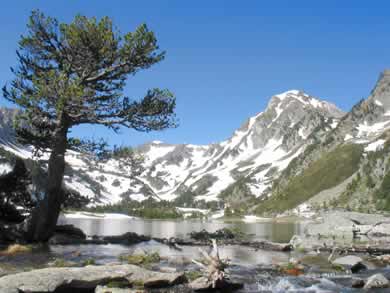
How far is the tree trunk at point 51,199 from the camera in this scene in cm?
3388

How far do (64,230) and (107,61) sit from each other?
798 inches

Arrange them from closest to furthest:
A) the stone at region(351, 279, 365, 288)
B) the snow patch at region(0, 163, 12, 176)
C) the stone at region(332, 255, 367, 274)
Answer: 1. the stone at region(351, 279, 365, 288)
2. the stone at region(332, 255, 367, 274)
3. the snow patch at region(0, 163, 12, 176)

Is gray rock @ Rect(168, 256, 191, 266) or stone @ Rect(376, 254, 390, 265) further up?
stone @ Rect(376, 254, 390, 265)

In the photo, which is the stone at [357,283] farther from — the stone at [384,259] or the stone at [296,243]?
the stone at [296,243]

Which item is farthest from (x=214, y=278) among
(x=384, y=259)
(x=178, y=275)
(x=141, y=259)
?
(x=384, y=259)

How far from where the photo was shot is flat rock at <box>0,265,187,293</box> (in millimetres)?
17125

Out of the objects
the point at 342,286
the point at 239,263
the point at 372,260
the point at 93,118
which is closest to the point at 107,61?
the point at 93,118

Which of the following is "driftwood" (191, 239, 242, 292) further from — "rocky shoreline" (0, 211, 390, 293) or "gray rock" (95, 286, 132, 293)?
"gray rock" (95, 286, 132, 293)

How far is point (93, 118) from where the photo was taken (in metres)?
35.2

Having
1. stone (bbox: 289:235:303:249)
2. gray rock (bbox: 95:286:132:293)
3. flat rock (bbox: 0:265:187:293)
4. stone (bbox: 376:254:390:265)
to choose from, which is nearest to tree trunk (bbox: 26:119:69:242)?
flat rock (bbox: 0:265:187:293)

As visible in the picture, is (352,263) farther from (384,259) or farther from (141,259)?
(141,259)

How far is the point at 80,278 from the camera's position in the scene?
1825 cm

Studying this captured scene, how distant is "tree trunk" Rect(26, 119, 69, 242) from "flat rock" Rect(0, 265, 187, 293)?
16.0 metres

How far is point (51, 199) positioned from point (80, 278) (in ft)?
57.2
